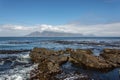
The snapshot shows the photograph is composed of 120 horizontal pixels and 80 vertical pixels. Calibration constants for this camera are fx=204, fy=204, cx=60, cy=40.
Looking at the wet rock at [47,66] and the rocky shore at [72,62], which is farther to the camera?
the rocky shore at [72,62]

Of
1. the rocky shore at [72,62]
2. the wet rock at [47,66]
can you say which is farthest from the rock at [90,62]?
the wet rock at [47,66]

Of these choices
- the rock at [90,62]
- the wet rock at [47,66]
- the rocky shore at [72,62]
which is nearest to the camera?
the wet rock at [47,66]

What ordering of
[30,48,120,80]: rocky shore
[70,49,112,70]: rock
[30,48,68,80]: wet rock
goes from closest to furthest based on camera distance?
[30,48,68,80]: wet rock → [30,48,120,80]: rocky shore → [70,49,112,70]: rock

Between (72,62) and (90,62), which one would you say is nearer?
(90,62)

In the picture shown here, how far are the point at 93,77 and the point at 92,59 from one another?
656 centimetres

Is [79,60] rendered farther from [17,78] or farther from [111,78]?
[17,78]

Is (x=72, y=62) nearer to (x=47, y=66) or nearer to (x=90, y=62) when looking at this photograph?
(x=90, y=62)

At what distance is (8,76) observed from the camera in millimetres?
26500

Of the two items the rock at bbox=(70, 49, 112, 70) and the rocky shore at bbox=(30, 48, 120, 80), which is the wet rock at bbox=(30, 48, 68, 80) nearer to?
the rocky shore at bbox=(30, 48, 120, 80)

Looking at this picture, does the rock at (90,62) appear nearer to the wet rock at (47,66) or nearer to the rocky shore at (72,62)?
the rocky shore at (72,62)

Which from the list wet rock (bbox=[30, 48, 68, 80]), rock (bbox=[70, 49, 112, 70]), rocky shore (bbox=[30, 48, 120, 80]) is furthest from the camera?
rock (bbox=[70, 49, 112, 70])

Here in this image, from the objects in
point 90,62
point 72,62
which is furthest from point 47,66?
point 72,62

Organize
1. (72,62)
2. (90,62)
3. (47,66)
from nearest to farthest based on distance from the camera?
(47,66) < (90,62) < (72,62)

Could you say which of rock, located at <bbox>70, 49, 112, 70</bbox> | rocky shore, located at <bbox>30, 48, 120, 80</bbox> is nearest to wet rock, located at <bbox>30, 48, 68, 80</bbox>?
rocky shore, located at <bbox>30, 48, 120, 80</bbox>
